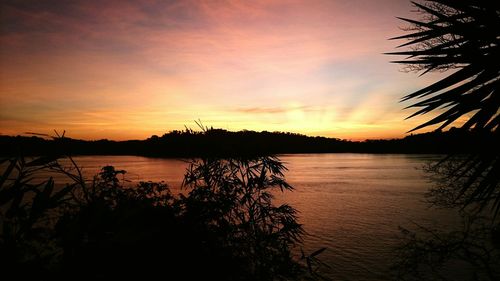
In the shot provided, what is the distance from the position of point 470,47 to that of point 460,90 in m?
0.33

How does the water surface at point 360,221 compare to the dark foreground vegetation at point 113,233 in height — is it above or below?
below

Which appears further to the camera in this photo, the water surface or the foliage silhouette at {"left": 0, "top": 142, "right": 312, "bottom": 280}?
the water surface

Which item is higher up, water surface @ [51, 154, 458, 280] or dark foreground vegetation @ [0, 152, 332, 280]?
dark foreground vegetation @ [0, 152, 332, 280]

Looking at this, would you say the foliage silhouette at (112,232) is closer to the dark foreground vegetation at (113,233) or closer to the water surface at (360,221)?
the dark foreground vegetation at (113,233)

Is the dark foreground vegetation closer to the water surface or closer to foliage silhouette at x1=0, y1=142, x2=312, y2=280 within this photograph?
foliage silhouette at x1=0, y1=142, x2=312, y2=280

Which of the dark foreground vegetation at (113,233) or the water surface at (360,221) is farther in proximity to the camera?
the water surface at (360,221)

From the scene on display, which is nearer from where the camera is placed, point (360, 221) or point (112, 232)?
point (112, 232)

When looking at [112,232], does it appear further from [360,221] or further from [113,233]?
[360,221]

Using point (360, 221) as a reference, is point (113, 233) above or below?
above

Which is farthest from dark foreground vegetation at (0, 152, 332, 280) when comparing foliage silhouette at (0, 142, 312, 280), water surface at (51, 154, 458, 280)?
water surface at (51, 154, 458, 280)

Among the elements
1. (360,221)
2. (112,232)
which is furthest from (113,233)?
(360,221)

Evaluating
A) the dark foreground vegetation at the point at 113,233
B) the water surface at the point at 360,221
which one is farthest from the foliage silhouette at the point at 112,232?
the water surface at the point at 360,221

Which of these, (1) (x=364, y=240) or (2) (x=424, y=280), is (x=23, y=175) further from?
(1) (x=364, y=240)

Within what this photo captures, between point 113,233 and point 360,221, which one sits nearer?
point 113,233
